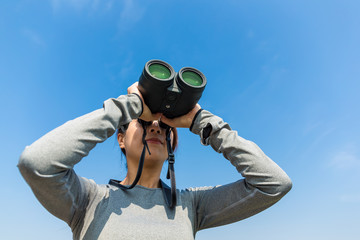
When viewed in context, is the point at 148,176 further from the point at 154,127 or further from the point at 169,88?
the point at 169,88

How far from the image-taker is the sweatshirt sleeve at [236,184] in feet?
4.75

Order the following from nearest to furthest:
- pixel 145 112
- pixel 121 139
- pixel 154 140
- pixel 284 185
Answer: pixel 284 185 < pixel 145 112 < pixel 154 140 < pixel 121 139

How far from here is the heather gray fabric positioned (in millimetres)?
1212

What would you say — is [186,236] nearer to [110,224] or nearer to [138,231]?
[138,231]

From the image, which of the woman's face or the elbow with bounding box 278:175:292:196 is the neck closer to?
the woman's face

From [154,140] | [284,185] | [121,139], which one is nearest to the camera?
[284,185]

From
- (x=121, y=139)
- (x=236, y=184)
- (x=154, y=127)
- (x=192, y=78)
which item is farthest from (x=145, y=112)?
(x=236, y=184)

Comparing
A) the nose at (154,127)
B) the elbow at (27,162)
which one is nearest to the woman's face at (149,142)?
the nose at (154,127)

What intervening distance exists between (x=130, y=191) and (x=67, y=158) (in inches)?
16.1

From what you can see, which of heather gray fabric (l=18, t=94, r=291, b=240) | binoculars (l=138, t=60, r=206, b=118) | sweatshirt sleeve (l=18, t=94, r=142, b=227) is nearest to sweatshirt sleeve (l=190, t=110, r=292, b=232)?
heather gray fabric (l=18, t=94, r=291, b=240)

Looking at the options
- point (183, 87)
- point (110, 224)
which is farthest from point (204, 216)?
point (183, 87)

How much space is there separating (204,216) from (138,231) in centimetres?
41

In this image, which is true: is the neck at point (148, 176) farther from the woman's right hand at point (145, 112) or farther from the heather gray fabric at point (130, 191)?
the woman's right hand at point (145, 112)

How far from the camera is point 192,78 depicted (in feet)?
5.26
